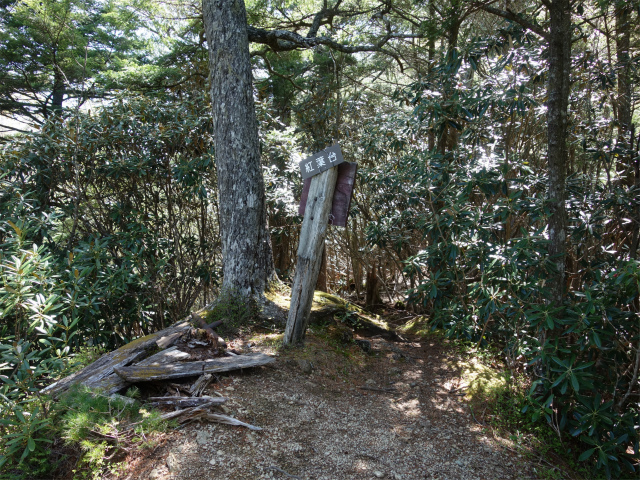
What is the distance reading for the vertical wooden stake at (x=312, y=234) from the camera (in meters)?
3.84

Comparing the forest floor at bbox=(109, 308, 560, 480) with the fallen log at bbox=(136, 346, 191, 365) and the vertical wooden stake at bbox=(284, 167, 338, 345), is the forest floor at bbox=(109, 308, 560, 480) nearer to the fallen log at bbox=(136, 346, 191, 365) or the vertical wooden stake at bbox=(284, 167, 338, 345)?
the fallen log at bbox=(136, 346, 191, 365)

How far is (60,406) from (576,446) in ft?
12.4

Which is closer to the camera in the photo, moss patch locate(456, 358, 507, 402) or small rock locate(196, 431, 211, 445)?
small rock locate(196, 431, 211, 445)

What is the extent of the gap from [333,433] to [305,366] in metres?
0.88

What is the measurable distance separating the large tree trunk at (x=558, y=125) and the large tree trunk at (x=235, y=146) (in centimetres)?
296

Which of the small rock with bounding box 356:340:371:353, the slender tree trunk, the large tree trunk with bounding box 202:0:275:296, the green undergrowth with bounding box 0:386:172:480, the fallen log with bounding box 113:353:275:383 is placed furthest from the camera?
the small rock with bounding box 356:340:371:353

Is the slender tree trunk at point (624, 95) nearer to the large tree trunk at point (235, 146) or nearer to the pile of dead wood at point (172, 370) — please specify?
the large tree trunk at point (235, 146)

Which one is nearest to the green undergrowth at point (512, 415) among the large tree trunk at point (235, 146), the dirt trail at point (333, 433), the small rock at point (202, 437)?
the dirt trail at point (333, 433)

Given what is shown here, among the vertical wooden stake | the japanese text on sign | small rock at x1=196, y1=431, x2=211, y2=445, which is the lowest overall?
small rock at x1=196, y1=431, x2=211, y2=445

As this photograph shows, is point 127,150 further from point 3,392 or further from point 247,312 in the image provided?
point 3,392

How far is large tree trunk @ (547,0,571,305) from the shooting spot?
11.1ft

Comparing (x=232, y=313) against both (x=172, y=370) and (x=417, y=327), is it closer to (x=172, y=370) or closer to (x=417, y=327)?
(x=172, y=370)

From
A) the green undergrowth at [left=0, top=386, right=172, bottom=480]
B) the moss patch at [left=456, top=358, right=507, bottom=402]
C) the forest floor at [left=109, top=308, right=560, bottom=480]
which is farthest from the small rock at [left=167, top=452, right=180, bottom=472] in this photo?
the moss patch at [left=456, top=358, right=507, bottom=402]

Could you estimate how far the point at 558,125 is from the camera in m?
3.47
